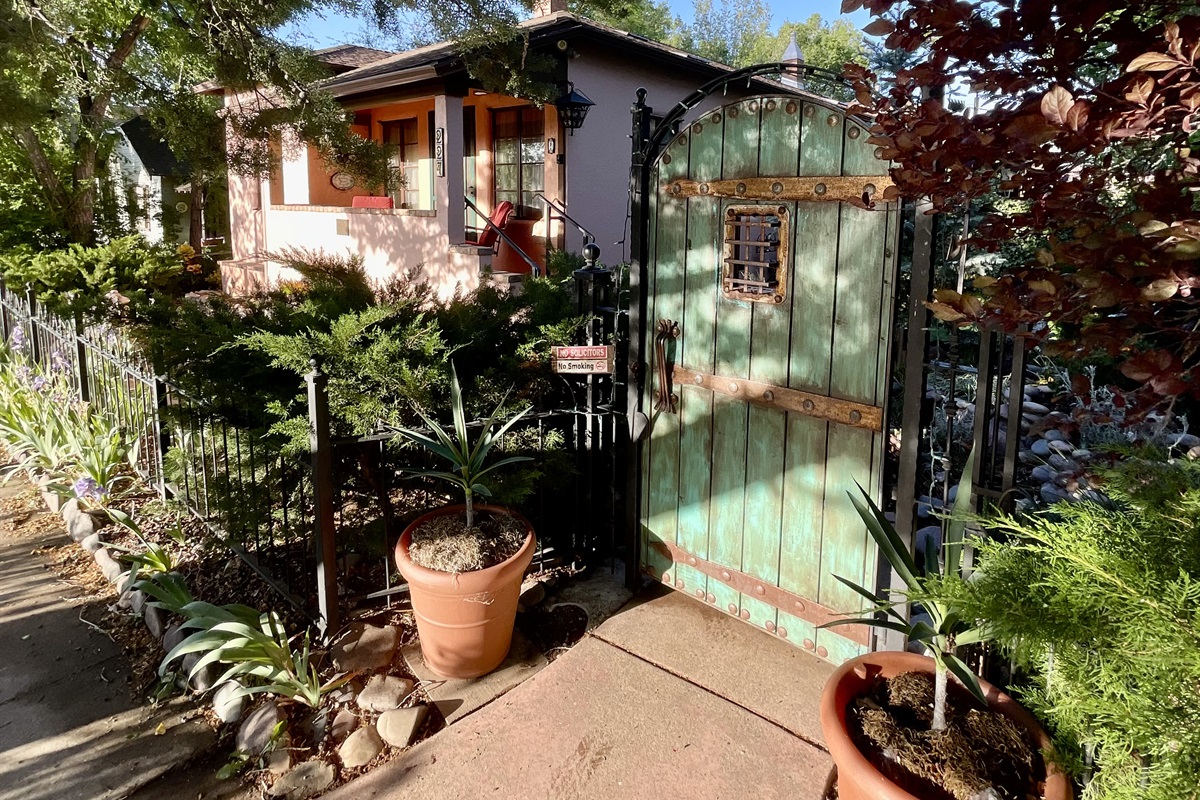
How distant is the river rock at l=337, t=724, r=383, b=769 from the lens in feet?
9.42

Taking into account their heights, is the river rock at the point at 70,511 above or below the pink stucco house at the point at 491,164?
below

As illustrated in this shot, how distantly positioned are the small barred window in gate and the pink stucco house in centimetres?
562

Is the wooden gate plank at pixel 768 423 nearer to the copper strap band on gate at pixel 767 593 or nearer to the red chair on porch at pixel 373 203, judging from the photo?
the copper strap band on gate at pixel 767 593

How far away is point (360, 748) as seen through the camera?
290cm

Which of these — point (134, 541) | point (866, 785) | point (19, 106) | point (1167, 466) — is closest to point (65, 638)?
point (134, 541)

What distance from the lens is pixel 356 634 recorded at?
138 inches

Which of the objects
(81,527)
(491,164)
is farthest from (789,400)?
(491,164)

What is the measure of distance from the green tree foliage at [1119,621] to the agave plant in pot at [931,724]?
9cm

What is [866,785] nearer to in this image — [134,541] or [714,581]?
[714,581]

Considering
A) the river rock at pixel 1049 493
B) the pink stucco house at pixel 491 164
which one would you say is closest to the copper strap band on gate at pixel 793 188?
the river rock at pixel 1049 493

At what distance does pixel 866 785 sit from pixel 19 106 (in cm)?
539

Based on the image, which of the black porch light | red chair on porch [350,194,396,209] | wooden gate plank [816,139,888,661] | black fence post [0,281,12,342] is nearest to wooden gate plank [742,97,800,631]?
wooden gate plank [816,139,888,661]

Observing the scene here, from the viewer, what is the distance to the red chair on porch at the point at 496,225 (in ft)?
33.6

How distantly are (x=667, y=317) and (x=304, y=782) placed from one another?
2238mm
